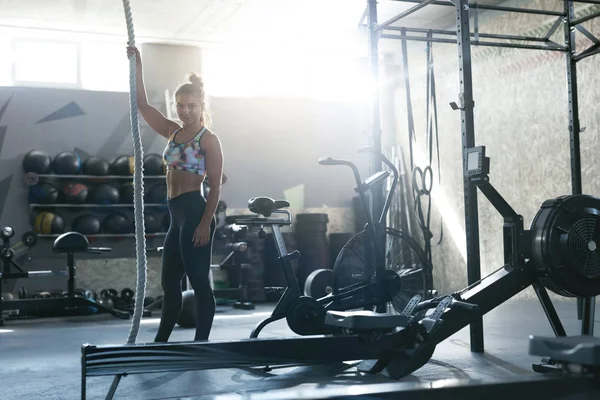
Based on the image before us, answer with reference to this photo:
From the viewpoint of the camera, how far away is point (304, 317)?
3.87 meters

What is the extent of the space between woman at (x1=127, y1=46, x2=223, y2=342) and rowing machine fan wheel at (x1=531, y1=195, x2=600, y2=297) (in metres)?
1.61

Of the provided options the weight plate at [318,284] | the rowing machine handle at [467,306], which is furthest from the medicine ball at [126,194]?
the rowing machine handle at [467,306]

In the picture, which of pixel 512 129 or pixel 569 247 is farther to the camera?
pixel 512 129

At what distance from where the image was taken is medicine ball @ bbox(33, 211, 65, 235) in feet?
28.2

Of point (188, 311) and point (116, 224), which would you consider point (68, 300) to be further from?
point (116, 224)

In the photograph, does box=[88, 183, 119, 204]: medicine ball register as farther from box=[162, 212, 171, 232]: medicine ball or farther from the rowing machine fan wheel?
the rowing machine fan wheel

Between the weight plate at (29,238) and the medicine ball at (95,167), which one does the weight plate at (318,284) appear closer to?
the weight plate at (29,238)

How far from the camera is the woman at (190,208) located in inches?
133

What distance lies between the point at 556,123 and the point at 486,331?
329cm

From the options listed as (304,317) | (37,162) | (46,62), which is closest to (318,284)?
(304,317)

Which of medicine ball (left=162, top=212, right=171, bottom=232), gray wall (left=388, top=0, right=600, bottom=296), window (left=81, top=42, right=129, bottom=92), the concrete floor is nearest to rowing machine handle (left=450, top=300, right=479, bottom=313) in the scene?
the concrete floor

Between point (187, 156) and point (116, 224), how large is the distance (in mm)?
5726

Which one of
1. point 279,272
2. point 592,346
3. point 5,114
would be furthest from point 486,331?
point 5,114

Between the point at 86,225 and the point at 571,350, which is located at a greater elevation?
the point at 86,225
